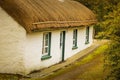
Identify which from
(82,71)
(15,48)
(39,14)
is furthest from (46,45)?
(15,48)

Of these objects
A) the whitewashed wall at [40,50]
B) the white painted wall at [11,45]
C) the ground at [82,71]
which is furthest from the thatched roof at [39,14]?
the ground at [82,71]

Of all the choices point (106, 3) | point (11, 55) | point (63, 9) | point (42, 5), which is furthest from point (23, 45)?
point (106, 3)

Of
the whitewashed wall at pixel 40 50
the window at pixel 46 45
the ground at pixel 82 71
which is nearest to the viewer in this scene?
the ground at pixel 82 71

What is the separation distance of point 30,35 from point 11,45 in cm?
116

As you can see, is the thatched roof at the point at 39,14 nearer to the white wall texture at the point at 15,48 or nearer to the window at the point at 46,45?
the white wall texture at the point at 15,48

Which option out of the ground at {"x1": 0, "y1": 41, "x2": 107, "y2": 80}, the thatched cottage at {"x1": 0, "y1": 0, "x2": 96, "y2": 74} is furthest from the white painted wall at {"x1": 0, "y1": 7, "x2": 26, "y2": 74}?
the ground at {"x1": 0, "y1": 41, "x2": 107, "y2": 80}

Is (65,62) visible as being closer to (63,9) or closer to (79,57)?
(79,57)

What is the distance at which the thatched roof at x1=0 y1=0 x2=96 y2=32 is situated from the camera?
58.0 ft

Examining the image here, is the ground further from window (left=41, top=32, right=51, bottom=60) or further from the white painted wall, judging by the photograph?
window (left=41, top=32, right=51, bottom=60)

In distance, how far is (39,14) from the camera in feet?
64.4

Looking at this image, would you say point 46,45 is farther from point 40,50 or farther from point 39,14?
point 39,14

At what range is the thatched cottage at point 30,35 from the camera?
17750 millimetres

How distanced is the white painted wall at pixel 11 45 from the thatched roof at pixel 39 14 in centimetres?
38

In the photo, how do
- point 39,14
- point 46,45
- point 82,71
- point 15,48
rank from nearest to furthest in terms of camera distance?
point 15,48 → point 39,14 → point 82,71 → point 46,45
